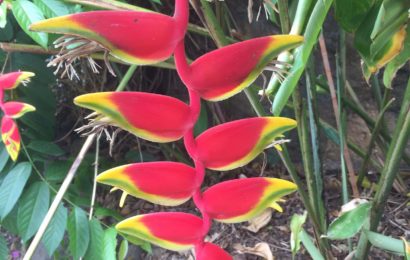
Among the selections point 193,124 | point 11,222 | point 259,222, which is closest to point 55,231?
point 11,222

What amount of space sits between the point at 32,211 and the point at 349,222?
56 cm

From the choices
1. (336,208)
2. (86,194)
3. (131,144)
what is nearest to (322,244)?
(336,208)

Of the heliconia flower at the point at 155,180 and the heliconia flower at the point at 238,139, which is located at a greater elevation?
the heliconia flower at the point at 238,139

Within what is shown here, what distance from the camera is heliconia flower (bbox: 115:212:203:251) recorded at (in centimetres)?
33

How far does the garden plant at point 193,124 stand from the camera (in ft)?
0.93

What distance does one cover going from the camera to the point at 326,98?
1.18 metres

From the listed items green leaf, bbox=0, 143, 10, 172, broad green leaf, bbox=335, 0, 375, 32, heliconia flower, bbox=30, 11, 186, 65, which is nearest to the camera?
heliconia flower, bbox=30, 11, 186, 65

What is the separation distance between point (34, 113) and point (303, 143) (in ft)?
2.09

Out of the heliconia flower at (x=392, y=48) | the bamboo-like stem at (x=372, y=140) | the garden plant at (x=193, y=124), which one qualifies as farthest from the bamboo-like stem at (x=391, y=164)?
the heliconia flower at (x=392, y=48)

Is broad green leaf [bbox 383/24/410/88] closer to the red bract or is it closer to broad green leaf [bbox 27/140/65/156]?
the red bract

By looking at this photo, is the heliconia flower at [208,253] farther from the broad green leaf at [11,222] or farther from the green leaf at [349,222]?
the broad green leaf at [11,222]

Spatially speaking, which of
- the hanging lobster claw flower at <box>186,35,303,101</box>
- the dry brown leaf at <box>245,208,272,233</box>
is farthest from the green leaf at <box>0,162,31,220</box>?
the hanging lobster claw flower at <box>186,35,303,101</box>

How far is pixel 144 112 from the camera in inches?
11.3

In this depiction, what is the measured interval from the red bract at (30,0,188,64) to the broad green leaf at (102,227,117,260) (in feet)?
2.10
